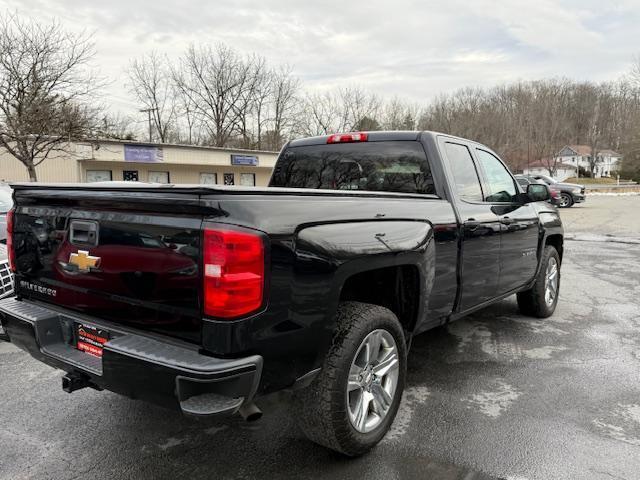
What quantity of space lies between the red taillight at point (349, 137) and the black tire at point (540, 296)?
8.35 ft

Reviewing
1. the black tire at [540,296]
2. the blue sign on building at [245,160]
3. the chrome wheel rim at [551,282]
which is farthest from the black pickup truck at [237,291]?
the blue sign on building at [245,160]

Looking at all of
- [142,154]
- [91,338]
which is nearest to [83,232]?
[91,338]

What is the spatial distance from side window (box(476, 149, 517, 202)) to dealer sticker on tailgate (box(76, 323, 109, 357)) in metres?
3.15

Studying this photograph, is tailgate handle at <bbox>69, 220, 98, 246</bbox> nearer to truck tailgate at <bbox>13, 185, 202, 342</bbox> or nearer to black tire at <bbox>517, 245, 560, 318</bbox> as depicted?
truck tailgate at <bbox>13, 185, 202, 342</bbox>

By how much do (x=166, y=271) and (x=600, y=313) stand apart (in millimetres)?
5381

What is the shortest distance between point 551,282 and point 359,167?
2991 millimetres

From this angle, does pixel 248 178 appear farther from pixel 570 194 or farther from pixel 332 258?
pixel 332 258

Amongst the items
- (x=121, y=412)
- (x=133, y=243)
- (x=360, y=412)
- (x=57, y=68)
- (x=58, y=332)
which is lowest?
(x=121, y=412)

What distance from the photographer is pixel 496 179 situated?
457 centimetres

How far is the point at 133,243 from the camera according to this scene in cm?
228

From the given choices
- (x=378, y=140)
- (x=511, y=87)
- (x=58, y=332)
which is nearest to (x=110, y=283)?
(x=58, y=332)

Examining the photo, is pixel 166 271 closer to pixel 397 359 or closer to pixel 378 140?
pixel 397 359

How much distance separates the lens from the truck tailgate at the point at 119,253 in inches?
83.7

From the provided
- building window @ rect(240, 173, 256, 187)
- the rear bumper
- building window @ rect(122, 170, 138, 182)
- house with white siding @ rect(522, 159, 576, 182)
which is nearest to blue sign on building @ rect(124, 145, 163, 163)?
building window @ rect(122, 170, 138, 182)
